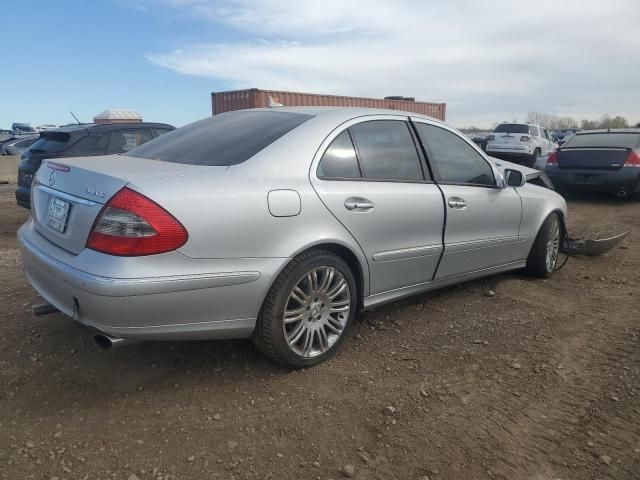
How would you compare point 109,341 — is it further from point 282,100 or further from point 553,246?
point 282,100

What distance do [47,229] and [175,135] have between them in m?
1.14

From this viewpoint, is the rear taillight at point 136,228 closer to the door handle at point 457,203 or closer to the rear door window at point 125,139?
the door handle at point 457,203

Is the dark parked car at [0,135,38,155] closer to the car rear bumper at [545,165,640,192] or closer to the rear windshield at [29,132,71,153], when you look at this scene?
the rear windshield at [29,132,71,153]

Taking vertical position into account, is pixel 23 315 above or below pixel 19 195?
below

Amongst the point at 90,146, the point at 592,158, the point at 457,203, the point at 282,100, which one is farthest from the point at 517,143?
the point at 457,203

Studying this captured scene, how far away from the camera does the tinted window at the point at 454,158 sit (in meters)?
3.78

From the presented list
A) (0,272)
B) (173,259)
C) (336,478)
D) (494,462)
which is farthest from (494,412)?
(0,272)

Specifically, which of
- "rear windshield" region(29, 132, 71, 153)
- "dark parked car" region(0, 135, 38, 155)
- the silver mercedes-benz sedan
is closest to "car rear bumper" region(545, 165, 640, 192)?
the silver mercedes-benz sedan

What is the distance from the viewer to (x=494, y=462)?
7.41ft

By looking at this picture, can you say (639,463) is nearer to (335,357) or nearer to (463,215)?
(335,357)

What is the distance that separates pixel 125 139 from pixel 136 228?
18.0 feet

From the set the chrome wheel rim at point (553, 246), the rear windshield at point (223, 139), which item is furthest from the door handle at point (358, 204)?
the chrome wheel rim at point (553, 246)

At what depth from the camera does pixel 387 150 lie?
11.4 feet

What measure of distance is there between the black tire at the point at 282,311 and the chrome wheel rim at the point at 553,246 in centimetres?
271
